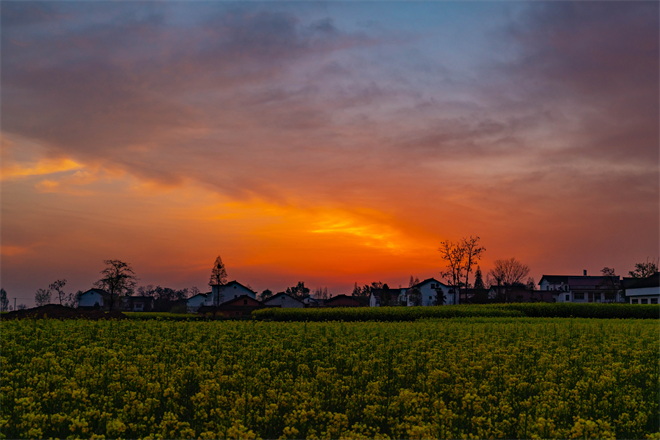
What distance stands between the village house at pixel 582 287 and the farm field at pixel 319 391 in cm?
12026

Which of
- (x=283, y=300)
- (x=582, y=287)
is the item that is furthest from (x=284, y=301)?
(x=582, y=287)

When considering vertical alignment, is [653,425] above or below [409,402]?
below

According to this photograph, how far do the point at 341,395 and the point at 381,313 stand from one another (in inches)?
1268

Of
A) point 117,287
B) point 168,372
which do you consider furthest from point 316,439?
point 117,287

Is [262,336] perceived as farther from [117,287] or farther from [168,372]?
[117,287]

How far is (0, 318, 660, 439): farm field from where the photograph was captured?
8.54 meters

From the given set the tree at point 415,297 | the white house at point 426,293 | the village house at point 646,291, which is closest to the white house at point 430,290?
the white house at point 426,293

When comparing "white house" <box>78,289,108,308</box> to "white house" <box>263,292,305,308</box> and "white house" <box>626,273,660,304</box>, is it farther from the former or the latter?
"white house" <box>626,273,660,304</box>

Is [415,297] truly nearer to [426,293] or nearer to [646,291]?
[426,293]

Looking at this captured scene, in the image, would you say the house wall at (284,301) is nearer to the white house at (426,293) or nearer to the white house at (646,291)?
the white house at (426,293)

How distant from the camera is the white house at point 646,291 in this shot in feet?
299

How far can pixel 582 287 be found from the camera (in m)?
132

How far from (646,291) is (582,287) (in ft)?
129

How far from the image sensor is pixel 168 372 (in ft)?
41.6
